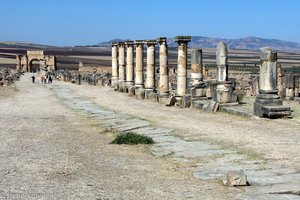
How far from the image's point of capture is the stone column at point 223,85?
57.1 feet

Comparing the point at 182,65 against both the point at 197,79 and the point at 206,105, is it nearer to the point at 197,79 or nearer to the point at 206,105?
the point at 197,79

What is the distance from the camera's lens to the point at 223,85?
1770cm

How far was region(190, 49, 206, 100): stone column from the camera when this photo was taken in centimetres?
1967

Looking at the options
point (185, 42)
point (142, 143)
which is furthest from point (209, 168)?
point (185, 42)

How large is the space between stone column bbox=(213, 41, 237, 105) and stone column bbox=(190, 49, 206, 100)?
1837mm

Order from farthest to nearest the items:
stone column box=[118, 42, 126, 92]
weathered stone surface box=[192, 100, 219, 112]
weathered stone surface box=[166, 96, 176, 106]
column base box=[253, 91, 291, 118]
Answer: stone column box=[118, 42, 126, 92] < weathered stone surface box=[166, 96, 176, 106] < weathered stone surface box=[192, 100, 219, 112] < column base box=[253, 91, 291, 118]

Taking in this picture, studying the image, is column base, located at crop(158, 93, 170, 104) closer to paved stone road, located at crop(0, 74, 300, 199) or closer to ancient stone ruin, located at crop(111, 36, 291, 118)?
ancient stone ruin, located at crop(111, 36, 291, 118)

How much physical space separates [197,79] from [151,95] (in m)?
4.32

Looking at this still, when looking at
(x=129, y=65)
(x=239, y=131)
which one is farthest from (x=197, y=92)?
(x=129, y=65)

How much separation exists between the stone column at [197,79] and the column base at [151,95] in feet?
11.6

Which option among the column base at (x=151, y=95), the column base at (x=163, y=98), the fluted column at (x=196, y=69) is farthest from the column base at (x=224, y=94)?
the column base at (x=151, y=95)

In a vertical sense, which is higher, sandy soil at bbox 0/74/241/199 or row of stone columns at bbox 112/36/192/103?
row of stone columns at bbox 112/36/192/103

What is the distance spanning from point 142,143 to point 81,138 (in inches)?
72.6

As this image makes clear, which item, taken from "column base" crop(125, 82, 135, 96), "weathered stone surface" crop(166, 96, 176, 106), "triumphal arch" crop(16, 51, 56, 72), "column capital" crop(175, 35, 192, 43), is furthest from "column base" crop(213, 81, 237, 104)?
"triumphal arch" crop(16, 51, 56, 72)
